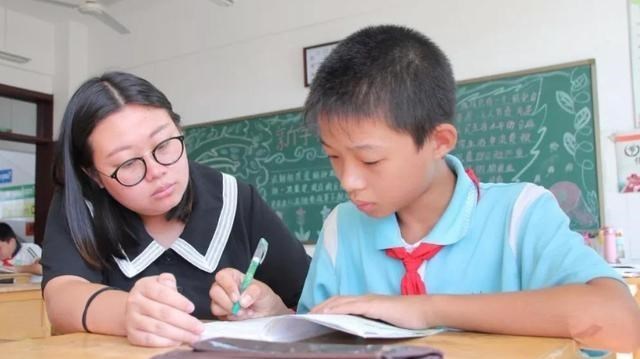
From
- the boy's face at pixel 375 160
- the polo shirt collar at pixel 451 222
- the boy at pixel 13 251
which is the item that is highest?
the boy's face at pixel 375 160

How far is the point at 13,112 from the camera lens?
509cm

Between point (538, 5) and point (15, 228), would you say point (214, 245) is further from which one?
point (15, 228)

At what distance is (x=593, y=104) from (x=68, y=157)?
101 inches

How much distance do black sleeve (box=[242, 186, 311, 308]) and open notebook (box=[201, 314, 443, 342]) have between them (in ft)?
1.96

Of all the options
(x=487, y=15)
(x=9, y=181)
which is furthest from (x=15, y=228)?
(x=487, y=15)

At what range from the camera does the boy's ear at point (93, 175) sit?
45.5 inches

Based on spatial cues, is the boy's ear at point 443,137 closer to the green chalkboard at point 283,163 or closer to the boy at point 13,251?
the green chalkboard at point 283,163

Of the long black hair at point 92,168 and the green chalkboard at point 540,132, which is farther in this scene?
the green chalkboard at point 540,132

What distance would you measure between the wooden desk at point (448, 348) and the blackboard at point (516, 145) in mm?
1875

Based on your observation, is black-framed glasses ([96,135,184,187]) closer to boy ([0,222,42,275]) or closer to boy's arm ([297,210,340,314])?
boy's arm ([297,210,340,314])

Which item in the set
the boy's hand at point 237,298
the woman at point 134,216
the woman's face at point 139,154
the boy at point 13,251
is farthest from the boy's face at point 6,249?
the boy's hand at point 237,298

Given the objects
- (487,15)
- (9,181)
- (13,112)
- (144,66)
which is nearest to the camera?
(487,15)

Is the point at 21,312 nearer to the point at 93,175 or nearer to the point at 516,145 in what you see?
the point at 93,175

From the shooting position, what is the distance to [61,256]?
1086 mm
